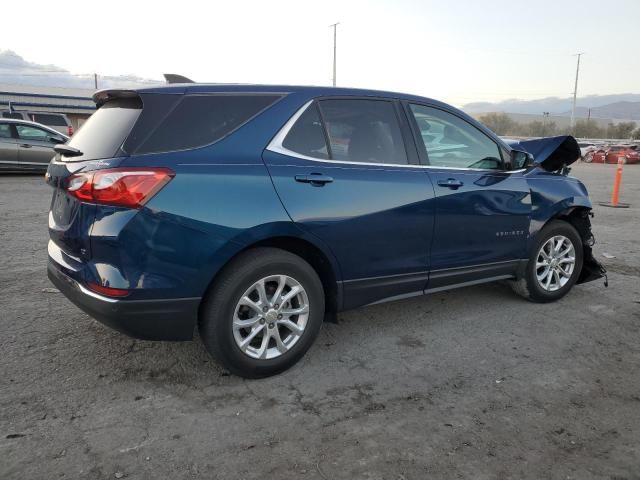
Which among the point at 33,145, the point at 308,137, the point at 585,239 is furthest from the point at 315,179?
the point at 33,145

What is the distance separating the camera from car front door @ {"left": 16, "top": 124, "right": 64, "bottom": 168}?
13.4 metres

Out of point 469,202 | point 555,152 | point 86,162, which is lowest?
point 469,202

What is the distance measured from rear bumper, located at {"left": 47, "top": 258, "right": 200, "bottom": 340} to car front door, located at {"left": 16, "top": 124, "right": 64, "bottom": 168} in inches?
479

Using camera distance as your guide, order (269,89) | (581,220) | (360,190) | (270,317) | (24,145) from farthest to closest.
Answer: (24,145), (581,220), (360,190), (269,89), (270,317)

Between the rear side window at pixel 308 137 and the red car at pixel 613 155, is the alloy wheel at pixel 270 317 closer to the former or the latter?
the rear side window at pixel 308 137

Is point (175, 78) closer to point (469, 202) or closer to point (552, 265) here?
point (469, 202)

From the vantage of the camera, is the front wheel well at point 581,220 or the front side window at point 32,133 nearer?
the front wheel well at point 581,220

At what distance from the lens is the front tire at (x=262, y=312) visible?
3027 mm

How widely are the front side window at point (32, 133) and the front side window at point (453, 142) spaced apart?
498 inches

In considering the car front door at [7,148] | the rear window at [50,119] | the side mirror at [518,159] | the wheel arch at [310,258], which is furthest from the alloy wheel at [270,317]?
the rear window at [50,119]

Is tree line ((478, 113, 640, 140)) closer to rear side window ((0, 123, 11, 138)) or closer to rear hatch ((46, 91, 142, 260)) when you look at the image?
rear side window ((0, 123, 11, 138))

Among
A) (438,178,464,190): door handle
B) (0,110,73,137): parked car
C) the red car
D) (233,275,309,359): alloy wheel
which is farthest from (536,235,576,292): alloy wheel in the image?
the red car

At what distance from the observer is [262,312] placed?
319 centimetres

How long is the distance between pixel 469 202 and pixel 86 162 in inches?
108
